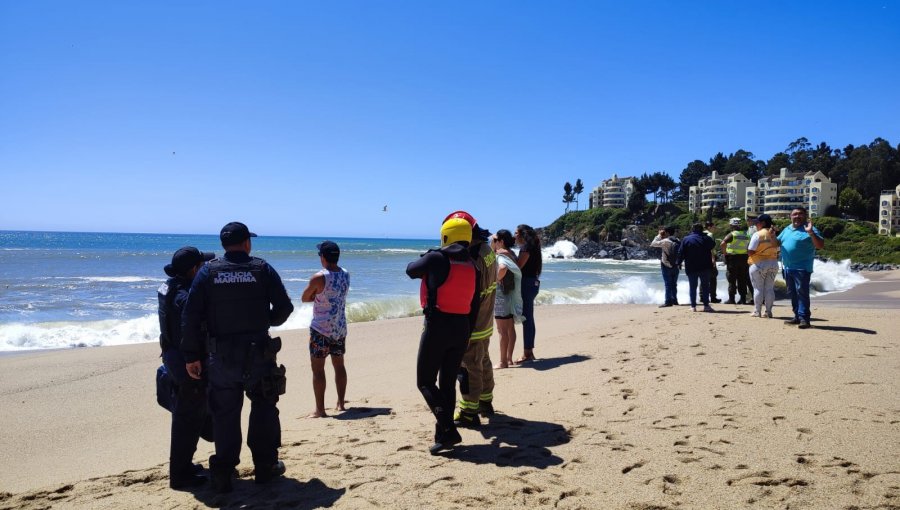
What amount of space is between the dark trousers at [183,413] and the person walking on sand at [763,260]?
9417 mm

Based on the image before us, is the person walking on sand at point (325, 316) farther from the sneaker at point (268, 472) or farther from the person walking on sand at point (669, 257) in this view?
the person walking on sand at point (669, 257)

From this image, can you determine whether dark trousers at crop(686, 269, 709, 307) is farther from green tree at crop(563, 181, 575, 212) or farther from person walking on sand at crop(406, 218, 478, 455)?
green tree at crop(563, 181, 575, 212)

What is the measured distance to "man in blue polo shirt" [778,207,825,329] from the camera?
8.96m

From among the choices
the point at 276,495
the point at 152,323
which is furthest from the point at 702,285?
the point at 152,323

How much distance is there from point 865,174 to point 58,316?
109980 mm

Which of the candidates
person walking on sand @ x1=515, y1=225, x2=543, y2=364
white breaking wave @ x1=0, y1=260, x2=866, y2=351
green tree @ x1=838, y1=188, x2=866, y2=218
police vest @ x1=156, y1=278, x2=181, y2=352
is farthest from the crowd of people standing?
green tree @ x1=838, y1=188, x2=866, y2=218

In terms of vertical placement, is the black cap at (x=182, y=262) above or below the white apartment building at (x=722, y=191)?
below

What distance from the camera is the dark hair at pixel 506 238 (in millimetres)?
7375

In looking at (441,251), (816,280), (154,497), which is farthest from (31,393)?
(816,280)

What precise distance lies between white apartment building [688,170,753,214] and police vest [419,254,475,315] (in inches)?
4506

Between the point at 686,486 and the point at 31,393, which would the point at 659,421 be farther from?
the point at 31,393

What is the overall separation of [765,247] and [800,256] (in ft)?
2.90

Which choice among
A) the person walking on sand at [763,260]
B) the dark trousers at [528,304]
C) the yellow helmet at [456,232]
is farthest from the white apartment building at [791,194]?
the yellow helmet at [456,232]

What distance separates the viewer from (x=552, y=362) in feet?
26.1
